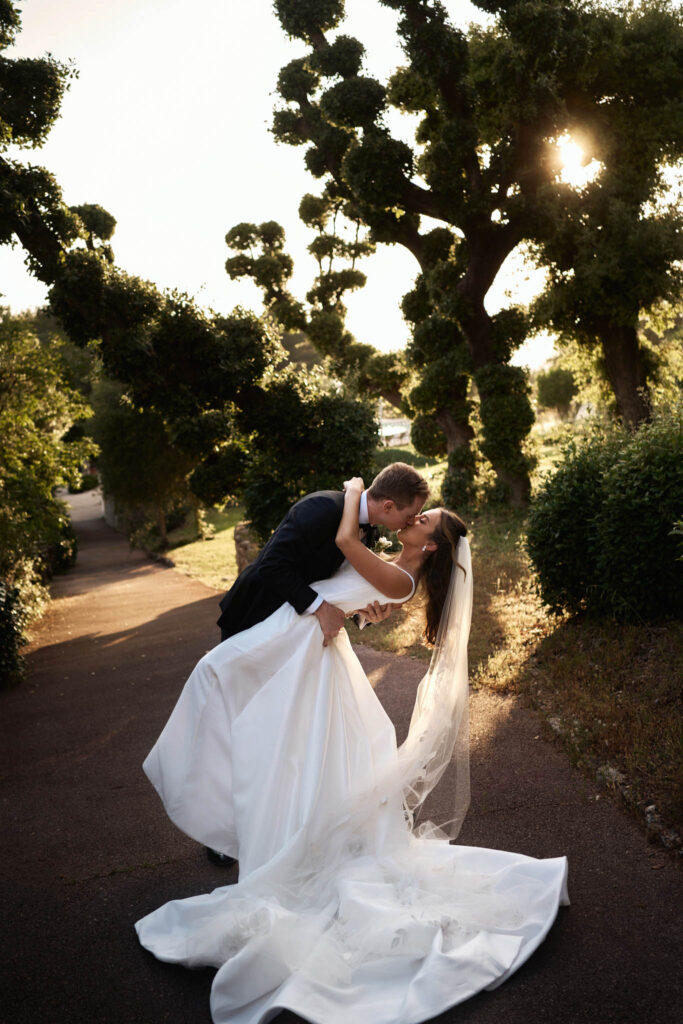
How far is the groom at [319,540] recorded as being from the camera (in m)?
4.09

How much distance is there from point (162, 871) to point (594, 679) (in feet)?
12.8

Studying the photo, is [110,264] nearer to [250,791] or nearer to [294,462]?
[294,462]

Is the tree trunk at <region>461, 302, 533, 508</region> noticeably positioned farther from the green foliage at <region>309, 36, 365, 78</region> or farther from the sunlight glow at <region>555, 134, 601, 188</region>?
the green foliage at <region>309, 36, 365, 78</region>

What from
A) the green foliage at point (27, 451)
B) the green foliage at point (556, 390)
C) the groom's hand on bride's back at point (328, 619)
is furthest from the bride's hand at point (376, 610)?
the green foliage at point (556, 390)

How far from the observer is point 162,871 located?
4488 mm

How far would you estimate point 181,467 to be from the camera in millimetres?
28250

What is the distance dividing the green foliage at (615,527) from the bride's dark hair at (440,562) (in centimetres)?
268

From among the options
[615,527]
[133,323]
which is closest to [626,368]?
[133,323]

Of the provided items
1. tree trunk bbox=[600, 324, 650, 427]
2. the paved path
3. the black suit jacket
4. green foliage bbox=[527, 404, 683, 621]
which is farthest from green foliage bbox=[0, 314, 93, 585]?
tree trunk bbox=[600, 324, 650, 427]

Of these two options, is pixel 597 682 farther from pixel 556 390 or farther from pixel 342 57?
pixel 556 390

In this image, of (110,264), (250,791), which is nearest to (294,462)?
(110,264)

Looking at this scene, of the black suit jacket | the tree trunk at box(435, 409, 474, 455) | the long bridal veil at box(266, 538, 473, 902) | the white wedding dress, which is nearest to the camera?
the white wedding dress

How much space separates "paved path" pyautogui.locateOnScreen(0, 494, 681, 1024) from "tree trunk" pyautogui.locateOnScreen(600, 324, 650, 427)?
1297 cm

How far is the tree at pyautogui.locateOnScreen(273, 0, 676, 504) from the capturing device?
1526 centimetres
